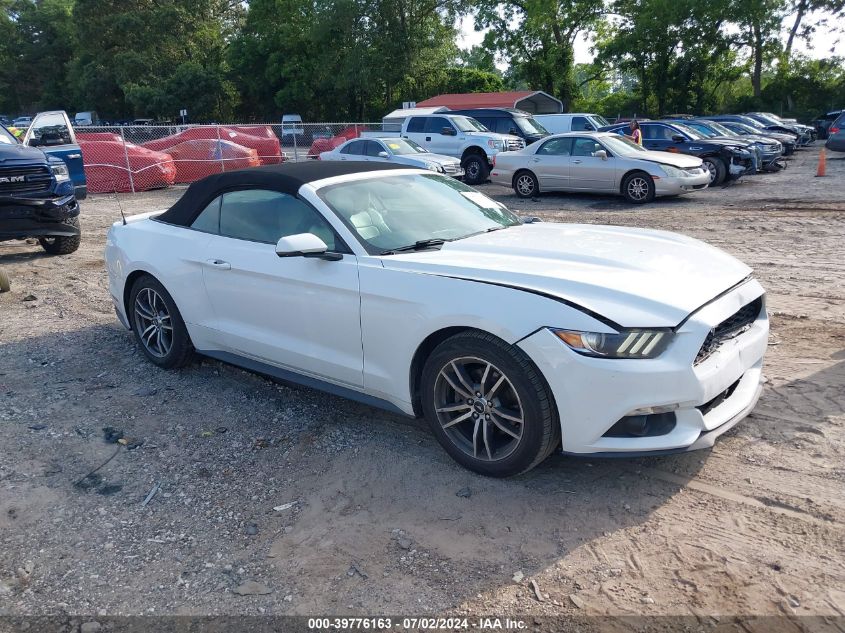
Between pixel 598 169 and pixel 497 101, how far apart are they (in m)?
26.4

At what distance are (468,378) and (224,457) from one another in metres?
1.61

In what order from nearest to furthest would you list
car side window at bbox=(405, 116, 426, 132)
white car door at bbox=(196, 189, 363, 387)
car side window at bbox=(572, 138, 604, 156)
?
white car door at bbox=(196, 189, 363, 387) → car side window at bbox=(572, 138, 604, 156) → car side window at bbox=(405, 116, 426, 132)

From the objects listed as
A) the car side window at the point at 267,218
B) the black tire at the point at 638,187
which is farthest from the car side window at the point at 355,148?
the car side window at the point at 267,218

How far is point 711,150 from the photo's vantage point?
17.2 meters

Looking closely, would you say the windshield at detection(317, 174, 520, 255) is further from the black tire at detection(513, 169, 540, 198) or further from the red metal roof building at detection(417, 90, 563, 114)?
the red metal roof building at detection(417, 90, 563, 114)

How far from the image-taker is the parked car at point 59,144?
1372 centimetres

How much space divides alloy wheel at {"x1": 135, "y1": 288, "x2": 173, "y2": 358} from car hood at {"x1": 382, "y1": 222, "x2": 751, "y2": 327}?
233 centimetres

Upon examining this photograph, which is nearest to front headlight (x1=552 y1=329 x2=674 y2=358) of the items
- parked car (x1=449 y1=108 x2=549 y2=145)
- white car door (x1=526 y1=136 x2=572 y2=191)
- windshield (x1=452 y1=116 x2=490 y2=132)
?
white car door (x1=526 y1=136 x2=572 y2=191)

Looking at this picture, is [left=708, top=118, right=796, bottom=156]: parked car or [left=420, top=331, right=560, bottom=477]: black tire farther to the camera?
[left=708, top=118, right=796, bottom=156]: parked car

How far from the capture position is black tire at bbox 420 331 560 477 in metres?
3.42

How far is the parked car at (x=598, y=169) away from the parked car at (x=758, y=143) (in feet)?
15.7

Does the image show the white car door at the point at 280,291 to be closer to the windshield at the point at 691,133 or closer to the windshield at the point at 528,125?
the windshield at the point at 691,133

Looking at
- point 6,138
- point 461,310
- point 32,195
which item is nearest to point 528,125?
point 6,138

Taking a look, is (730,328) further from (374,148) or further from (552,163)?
(374,148)
